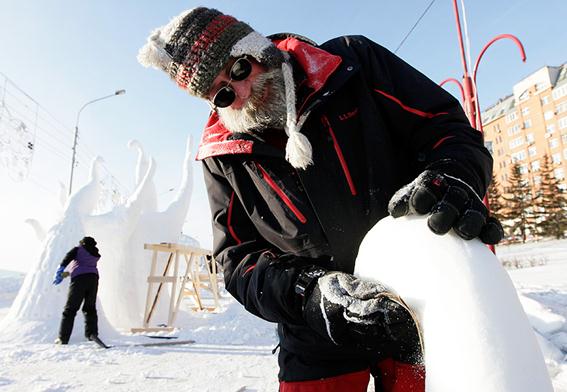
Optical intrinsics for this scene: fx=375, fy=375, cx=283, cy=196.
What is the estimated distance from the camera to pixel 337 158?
4.60ft

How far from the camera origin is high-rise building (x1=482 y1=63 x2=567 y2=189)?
3997 centimetres

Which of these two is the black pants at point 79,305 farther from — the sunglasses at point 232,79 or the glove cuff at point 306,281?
the glove cuff at point 306,281

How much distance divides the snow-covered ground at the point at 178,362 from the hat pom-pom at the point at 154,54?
2.77m

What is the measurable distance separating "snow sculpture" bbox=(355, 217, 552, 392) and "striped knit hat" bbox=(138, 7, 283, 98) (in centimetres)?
101

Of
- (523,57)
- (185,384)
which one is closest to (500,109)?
(523,57)

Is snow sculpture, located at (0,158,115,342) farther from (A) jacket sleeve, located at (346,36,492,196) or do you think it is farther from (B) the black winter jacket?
(A) jacket sleeve, located at (346,36,492,196)

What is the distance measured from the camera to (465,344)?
0.86m

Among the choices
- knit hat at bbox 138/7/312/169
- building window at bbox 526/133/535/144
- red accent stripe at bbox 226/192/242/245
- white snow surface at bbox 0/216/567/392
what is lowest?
white snow surface at bbox 0/216/567/392

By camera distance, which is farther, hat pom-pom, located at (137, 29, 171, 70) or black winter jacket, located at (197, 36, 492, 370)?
hat pom-pom, located at (137, 29, 171, 70)

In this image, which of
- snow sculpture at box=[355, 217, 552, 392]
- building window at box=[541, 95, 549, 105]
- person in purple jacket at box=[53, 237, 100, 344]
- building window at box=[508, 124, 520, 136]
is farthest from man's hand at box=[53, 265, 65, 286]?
building window at box=[508, 124, 520, 136]

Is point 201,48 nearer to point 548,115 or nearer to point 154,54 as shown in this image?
point 154,54

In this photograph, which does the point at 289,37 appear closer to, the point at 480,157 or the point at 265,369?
the point at 480,157

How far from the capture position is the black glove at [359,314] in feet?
3.02

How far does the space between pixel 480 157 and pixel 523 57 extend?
12.8 feet
